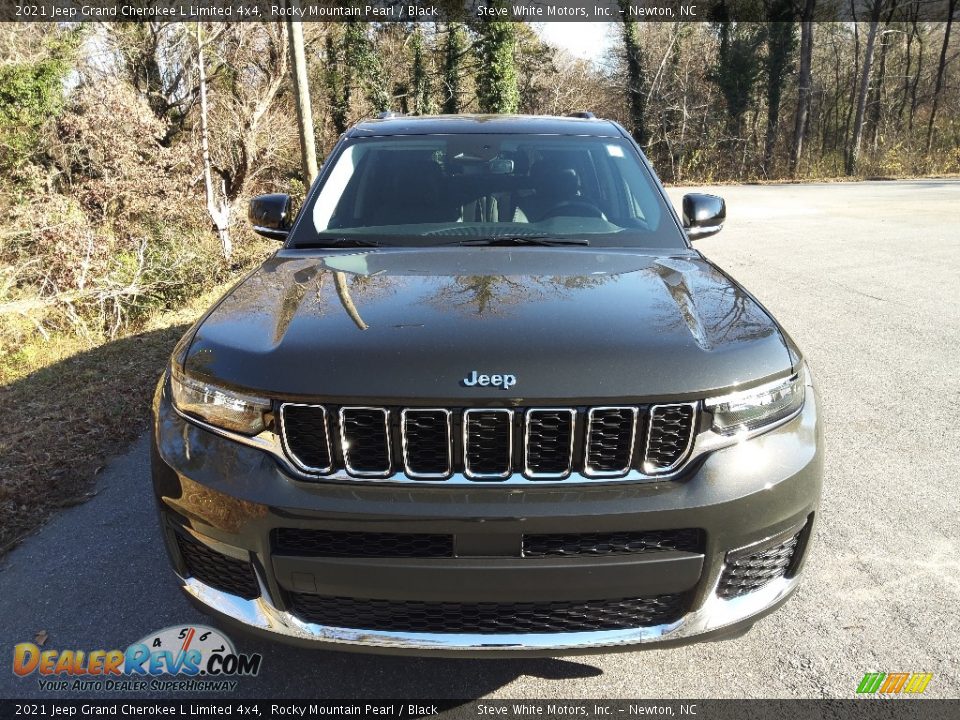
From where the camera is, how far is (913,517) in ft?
11.0

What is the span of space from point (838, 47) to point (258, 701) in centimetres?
4314

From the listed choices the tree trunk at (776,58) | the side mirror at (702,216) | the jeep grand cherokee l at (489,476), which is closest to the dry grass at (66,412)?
the jeep grand cherokee l at (489,476)

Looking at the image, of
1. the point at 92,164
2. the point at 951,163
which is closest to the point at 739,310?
the point at 92,164

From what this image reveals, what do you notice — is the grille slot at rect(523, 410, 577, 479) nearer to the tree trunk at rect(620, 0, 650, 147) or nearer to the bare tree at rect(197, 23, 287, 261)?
the bare tree at rect(197, 23, 287, 261)

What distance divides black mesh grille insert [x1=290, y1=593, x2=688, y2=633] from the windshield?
1621 mm

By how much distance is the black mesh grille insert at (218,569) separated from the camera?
78.2 inches

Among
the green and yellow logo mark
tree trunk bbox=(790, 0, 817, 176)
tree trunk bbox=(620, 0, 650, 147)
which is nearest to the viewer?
the green and yellow logo mark

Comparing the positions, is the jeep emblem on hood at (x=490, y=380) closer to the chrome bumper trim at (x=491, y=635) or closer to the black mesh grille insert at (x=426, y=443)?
the black mesh grille insert at (x=426, y=443)

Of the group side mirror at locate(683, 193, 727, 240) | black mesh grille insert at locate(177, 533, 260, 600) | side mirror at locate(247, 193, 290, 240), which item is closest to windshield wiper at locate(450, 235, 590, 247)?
side mirror at locate(683, 193, 727, 240)

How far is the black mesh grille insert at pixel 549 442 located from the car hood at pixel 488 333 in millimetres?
66

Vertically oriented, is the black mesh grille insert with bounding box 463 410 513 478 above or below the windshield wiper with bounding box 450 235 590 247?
below

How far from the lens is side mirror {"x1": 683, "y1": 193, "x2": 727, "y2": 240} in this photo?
3.49 meters

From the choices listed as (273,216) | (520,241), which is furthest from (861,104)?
(273,216)

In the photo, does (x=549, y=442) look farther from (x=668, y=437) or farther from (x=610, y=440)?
(x=668, y=437)
